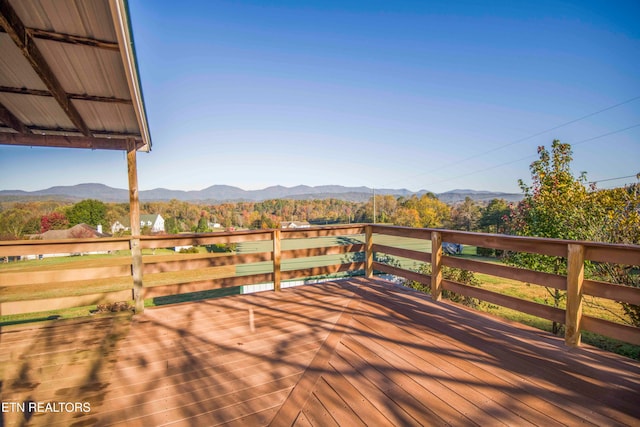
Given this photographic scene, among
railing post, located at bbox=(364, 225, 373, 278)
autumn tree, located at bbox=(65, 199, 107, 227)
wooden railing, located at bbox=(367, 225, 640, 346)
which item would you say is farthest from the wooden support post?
autumn tree, located at bbox=(65, 199, 107, 227)

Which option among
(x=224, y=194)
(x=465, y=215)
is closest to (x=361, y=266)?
(x=465, y=215)

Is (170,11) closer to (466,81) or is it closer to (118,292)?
(118,292)

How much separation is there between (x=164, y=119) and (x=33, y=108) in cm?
1550

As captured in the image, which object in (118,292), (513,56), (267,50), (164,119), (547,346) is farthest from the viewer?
(513,56)

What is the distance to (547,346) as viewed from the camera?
2355mm

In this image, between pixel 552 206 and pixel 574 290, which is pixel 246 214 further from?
pixel 574 290

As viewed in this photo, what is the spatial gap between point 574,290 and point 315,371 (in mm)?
2199

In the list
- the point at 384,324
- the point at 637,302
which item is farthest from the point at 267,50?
the point at 637,302

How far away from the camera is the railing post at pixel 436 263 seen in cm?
351

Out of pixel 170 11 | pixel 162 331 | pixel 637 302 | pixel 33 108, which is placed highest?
pixel 170 11

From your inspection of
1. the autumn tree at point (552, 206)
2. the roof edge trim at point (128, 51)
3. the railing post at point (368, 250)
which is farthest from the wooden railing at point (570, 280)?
the autumn tree at point (552, 206)

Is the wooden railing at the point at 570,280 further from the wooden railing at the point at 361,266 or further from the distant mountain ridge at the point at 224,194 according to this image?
the distant mountain ridge at the point at 224,194

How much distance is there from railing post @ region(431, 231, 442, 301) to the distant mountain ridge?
150 inches

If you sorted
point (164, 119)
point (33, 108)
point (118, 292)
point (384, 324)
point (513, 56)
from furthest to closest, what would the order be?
1. point (513, 56)
2. point (164, 119)
3. point (118, 292)
4. point (33, 108)
5. point (384, 324)
